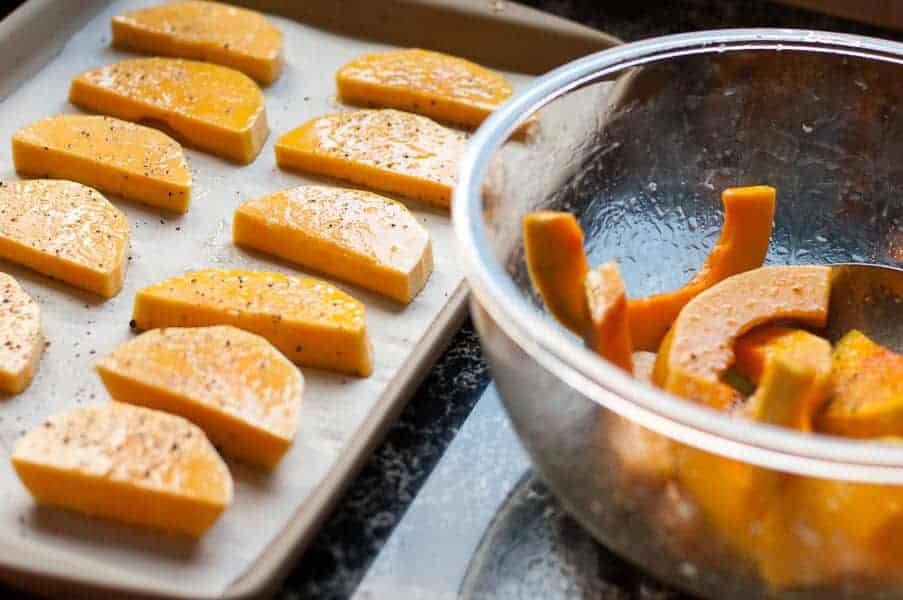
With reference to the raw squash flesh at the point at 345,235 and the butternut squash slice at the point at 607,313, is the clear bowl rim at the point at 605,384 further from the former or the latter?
the raw squash flesh at the point at 345,235

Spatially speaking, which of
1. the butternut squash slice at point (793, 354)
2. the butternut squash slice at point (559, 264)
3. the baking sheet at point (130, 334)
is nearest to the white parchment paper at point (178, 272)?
the baking sheet at point (130, 334)

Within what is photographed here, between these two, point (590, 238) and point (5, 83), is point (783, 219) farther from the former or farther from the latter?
point (5, 83)

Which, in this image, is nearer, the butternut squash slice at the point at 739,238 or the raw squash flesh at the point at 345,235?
the butternut squash slice at the point at 739,238

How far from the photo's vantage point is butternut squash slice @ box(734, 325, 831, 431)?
85 centimetres

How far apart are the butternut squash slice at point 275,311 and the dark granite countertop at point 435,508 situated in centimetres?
9

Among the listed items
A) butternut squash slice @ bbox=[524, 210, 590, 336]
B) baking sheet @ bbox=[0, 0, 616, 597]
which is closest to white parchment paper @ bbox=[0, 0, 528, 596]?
baking sheet @ bbox=[0, 0, 616, 597]

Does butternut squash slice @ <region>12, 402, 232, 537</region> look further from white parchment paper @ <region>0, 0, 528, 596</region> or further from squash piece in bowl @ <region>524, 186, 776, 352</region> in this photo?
squash piece in bowl @ <region>524, 186, 776, 352</region>

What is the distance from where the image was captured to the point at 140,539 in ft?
3.05

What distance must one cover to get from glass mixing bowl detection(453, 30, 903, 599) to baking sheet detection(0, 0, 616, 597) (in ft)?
0.65

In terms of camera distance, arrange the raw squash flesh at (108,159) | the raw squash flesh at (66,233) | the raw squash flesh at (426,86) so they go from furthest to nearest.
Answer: the raw squash flesh at (426,86) < the raw squash flesh at (108,159) < the raw squash flesh at (66,233)

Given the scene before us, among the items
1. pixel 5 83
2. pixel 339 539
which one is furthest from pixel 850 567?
pixel 5 83

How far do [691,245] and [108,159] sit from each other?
66cm

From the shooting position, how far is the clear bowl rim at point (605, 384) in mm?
722

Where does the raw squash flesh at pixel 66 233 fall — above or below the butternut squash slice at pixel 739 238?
below
